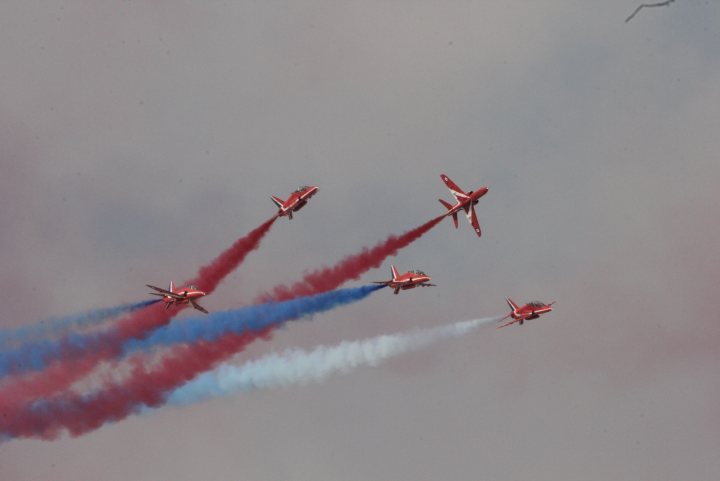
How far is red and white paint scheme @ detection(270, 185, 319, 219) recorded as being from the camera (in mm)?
101375

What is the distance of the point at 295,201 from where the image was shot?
3999 inches

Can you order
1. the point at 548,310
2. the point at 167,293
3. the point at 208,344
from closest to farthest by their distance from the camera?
the point at 167,293 < the point at 208,344 < the point at 548,310

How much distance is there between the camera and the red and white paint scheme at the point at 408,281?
4087 inches

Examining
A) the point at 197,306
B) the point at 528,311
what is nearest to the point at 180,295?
the point at 197,306

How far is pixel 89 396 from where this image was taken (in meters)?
104

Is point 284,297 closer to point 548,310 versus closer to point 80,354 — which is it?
point 80,354

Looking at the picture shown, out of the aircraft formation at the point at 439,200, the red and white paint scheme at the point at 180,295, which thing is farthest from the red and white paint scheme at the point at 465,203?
the red and white paint scheme at the point at 180,295

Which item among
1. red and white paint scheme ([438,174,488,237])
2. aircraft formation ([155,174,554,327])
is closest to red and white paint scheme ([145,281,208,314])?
aircraft formation ([155,174,554,327])

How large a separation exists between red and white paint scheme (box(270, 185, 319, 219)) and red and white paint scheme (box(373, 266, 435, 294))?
11.7 meters

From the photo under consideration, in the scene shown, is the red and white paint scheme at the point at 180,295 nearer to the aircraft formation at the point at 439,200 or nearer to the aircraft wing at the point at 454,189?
the aircraft formation at the point at 439,200

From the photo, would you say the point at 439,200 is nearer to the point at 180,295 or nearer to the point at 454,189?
the point at 454,189

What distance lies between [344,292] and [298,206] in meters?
11.6

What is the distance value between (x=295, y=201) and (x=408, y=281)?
47.2 ft

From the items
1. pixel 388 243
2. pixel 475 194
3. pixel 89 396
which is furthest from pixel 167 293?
pixel 475 194
